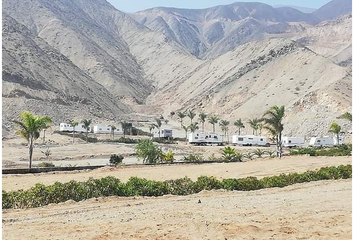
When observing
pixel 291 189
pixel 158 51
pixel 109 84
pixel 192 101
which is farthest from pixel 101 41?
pixel 291 189

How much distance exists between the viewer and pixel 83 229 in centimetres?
1088

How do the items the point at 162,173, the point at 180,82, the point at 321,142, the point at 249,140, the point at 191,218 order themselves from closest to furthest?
the point at 191,218, the point at 162,173, the point at 321,142, the point at 249,140, the point at 180,82

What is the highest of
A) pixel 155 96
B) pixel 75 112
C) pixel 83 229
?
pixel 155 96

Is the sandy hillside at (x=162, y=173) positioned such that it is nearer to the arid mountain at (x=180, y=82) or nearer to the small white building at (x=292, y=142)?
the small white building at (x=292, y=142)

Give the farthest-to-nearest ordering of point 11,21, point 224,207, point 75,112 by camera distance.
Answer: point 11,21 < point 75,112 < point 224,207

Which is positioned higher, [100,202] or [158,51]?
[158,51]

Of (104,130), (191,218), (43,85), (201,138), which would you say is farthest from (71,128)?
(191,218)

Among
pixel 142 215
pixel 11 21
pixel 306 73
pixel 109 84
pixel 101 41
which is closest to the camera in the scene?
pixel 142 215

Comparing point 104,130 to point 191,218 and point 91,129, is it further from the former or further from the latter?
point 191,218

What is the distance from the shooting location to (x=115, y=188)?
17.3m

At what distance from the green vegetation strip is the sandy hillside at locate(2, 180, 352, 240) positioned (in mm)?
734

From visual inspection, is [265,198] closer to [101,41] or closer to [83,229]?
[83,229]

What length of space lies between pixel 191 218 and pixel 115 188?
20.1 ft

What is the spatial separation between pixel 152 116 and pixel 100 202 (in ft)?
350
